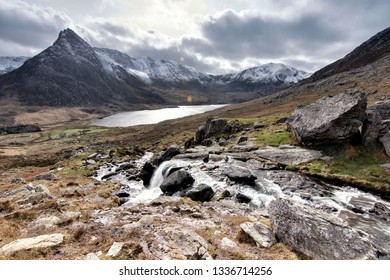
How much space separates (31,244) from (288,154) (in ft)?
102

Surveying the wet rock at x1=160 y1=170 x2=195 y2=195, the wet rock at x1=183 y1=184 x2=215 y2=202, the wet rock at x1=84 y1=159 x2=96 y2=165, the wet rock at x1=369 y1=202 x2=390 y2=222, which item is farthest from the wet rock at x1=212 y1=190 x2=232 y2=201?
the wet rock at x1=84 y1=159 x2=96 y2=165

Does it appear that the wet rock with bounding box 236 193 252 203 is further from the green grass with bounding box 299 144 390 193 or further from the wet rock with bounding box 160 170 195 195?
the green grass with bounding box 299 144 390 193

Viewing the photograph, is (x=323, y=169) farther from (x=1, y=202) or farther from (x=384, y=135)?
(x=1, y=202)

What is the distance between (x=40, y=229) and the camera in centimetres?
1656

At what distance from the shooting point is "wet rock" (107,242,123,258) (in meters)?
12.3

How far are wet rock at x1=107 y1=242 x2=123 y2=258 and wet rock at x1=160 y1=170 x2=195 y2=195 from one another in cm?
1615

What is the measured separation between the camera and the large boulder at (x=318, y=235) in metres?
12.2

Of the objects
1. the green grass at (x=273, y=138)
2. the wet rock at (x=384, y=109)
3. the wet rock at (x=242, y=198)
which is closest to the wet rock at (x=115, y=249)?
the wet rock at (x=242, y=198)

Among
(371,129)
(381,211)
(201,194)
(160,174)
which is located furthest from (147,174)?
(371,129)

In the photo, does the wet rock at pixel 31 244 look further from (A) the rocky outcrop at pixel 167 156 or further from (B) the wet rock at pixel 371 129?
(B) the wet rock at pixel 371 129

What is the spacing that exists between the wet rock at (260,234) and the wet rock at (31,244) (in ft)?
35.6

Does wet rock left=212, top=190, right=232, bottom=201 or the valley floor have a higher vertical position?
the valley floor

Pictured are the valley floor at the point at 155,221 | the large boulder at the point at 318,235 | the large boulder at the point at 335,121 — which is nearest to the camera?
the large boulder at the point at 318,235

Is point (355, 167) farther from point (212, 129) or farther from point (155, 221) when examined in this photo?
point (212, 129)
